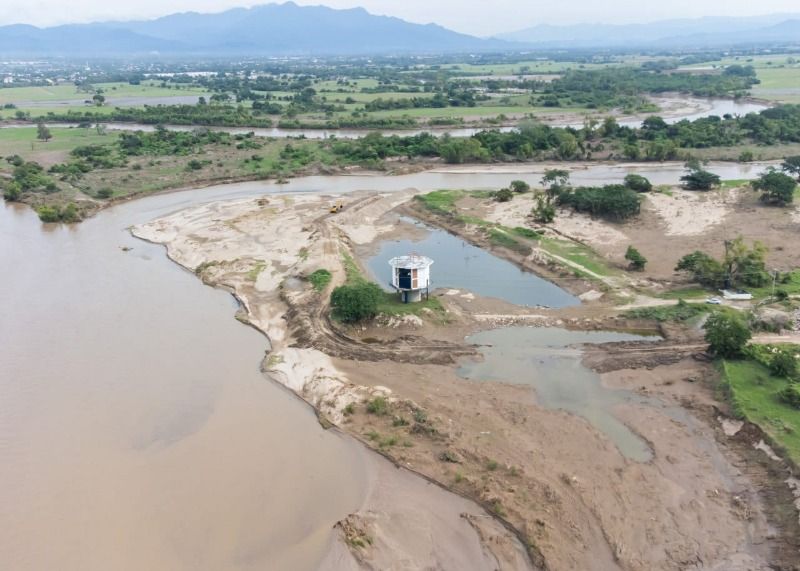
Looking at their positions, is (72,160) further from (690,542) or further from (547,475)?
(690,542)

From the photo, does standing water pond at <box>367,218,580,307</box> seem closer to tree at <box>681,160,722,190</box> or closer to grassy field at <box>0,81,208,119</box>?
tree at <box>681,160,722,190</box>

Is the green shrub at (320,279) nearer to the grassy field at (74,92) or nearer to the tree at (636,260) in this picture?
the tree at (636,260)

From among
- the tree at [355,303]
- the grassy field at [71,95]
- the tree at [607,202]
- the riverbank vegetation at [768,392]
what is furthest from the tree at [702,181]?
the grassy field at [71,95]

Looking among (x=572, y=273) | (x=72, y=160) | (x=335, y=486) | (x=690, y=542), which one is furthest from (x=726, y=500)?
(x=72, y=160)

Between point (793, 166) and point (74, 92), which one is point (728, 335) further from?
point (74, 92)

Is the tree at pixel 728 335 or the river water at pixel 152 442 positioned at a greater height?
the tree at pixel 728 335

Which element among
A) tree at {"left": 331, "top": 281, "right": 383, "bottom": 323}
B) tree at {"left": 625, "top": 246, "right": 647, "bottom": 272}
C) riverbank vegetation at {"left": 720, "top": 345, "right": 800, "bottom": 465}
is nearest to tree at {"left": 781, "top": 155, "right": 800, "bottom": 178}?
tree at {"left": 625, "top": 246, "right": 647, "bottom": 272}
